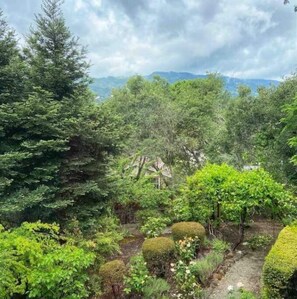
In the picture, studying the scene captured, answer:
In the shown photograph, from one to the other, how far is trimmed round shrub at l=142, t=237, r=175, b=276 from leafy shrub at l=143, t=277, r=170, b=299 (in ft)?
1.62

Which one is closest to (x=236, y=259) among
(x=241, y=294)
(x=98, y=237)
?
(x=241, y=294)

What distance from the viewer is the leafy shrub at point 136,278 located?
6757 millimetres

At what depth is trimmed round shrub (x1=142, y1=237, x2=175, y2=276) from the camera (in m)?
7.33

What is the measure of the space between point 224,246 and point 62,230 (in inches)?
185

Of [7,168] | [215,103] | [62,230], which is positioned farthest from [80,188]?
[215,103]

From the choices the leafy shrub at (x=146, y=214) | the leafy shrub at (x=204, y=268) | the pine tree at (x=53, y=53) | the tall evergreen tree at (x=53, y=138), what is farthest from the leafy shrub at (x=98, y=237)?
the pine tree at (x=53, y=53)

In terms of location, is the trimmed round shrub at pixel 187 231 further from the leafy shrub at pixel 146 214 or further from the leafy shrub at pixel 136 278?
the leafy shrub at pixel 146 214

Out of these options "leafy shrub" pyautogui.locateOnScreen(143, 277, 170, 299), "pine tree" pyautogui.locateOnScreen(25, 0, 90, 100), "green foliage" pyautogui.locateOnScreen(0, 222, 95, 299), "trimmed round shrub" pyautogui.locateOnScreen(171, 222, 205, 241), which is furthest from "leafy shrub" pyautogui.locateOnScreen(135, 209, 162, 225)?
"green foliage" pyautogui.locateOnScreen(0, 222, 95, 299)

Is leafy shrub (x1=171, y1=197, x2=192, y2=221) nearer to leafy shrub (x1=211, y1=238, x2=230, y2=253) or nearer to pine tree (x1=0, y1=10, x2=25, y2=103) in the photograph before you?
leafy shrub (x1=211, y1=238, x2=230, y2=253)

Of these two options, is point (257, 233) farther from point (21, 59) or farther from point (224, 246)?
point (21, 59)

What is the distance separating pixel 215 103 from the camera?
25859 millimetres

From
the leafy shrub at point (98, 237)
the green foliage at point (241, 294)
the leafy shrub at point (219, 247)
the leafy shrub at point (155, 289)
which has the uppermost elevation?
the leafy shrub at point (98, 237)

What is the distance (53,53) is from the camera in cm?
859

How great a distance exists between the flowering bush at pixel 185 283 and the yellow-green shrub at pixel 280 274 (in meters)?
1.54
